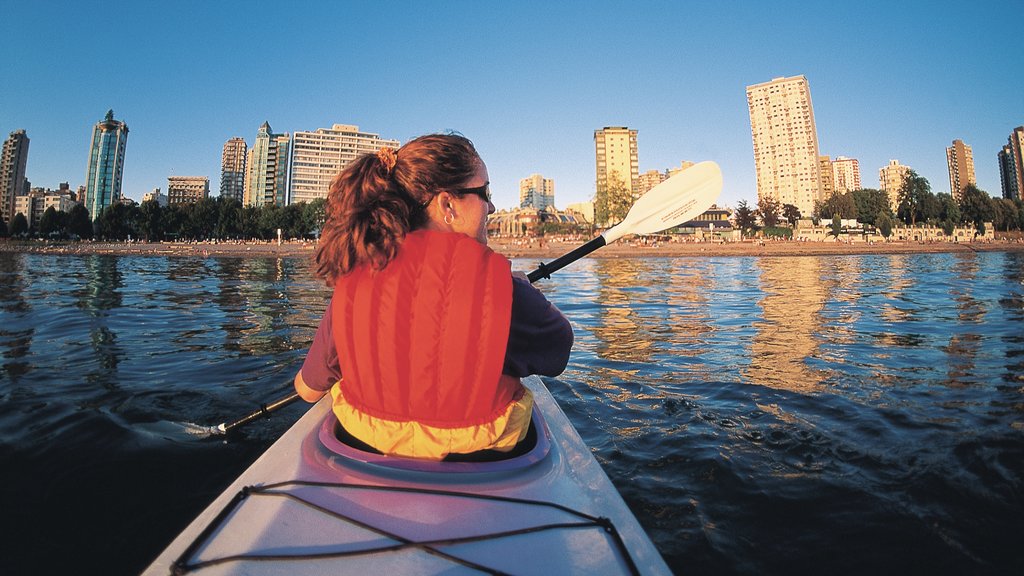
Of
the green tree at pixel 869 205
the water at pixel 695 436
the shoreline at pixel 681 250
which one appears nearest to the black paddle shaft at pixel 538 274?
the water at pixel 695 436

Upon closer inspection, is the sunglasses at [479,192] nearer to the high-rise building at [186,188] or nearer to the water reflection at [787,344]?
the water reflection at [787,344]

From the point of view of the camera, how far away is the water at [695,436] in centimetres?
236

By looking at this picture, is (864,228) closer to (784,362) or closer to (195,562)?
(784,362)

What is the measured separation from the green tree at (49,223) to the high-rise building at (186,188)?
291ft

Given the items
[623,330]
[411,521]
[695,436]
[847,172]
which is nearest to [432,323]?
[411,521]

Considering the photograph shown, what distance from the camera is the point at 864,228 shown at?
261 ft

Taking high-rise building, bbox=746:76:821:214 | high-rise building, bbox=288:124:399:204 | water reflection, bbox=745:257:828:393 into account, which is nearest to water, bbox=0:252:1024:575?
water reflection, bbox=745:257:828:393

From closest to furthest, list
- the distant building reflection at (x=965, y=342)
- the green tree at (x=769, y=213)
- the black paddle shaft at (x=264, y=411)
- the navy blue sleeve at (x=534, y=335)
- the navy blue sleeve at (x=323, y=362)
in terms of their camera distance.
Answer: the navy blue sleeve at (x=534, y=335) → the navy blue sleeve at (x=323, y=362) → the black paddle shaft at (x=264, y=411) → the distant building reflection at (x=965, y=342) → the green tree at (x=769, y=213)

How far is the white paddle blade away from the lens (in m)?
4.13

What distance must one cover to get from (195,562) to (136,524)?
1731mm

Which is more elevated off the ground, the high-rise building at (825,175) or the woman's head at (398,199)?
the high-rise building at (825,175)

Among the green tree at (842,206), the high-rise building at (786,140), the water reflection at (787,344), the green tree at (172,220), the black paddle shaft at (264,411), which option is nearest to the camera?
the black paddle shaft at (264,411)

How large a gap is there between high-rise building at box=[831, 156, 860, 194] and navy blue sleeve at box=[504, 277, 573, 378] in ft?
718

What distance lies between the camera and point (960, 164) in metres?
176
